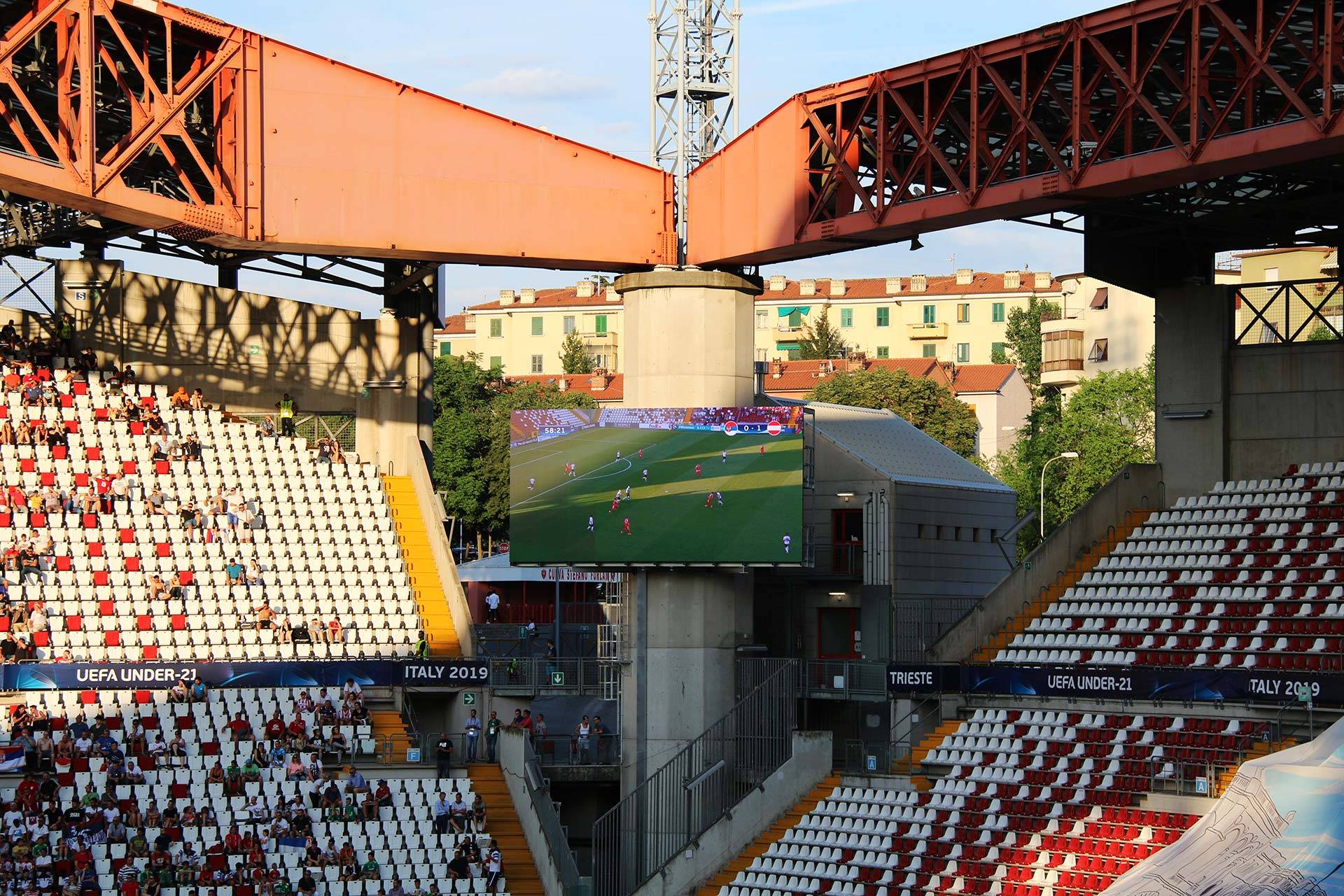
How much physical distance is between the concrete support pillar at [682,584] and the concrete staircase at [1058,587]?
5036 millimetres

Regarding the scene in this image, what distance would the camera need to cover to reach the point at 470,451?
8888 cm

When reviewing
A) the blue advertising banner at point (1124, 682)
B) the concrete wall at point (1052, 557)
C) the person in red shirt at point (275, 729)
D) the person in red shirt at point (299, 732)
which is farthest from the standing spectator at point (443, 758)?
the concrete wall at point (1052, 557)

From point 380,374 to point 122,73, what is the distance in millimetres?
11395

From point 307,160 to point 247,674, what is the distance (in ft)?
34.0

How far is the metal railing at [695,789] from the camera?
3703 cm

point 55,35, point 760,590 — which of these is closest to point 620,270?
point 760,590

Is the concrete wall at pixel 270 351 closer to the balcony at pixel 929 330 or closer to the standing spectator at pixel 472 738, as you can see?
the standing spectator at pixel 472 738

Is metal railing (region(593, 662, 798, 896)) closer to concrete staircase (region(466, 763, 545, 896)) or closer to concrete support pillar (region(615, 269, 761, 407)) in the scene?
concrete staircase (region(466, 763, 545, 896))

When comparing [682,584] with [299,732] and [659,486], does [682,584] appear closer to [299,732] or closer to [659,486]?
[659,486]

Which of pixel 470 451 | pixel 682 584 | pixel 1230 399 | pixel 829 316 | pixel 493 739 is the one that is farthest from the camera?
pixel 829 316

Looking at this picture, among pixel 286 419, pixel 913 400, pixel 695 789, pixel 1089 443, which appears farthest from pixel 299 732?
pixel 913 400

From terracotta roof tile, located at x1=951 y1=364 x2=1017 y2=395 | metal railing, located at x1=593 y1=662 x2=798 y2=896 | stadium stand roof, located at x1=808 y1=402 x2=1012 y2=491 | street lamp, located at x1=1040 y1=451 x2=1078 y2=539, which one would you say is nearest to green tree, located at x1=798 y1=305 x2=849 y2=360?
terracotta roof tile, located at x1=951 y1=364 x2=1017 y2=395

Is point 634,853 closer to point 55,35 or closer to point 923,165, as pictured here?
point 923,165

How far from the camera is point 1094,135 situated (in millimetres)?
33844
